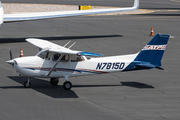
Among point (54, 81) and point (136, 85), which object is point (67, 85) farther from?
point (136, 85)

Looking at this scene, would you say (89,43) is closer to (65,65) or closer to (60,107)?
(65,65)

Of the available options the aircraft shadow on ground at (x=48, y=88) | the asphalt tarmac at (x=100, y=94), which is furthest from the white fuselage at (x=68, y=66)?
the asphalt tarmac at (x=100, y=94)

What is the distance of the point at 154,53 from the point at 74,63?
3859 mm

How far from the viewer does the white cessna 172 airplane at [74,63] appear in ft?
48.4

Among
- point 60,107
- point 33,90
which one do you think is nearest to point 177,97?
point 60,107

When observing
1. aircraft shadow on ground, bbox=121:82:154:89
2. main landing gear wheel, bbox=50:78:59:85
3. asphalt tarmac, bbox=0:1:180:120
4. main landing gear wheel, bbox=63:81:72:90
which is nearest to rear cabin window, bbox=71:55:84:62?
main landing gear wheel, bbox=63:81:72:90

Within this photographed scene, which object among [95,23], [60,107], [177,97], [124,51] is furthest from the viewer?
[95,23]

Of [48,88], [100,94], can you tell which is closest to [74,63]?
[48,88]

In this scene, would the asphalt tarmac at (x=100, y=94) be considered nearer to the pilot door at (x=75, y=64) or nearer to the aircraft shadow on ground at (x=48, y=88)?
the aircraft shadow on ground at (x=48, y=88)

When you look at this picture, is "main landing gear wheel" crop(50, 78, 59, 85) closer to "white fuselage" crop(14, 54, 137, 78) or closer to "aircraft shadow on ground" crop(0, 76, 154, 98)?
"aircraft shadow on ground" crop(0, 76, 154, 98)

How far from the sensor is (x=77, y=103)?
13.2 meters

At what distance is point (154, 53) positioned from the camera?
50.7ft

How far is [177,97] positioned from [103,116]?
13.7ft

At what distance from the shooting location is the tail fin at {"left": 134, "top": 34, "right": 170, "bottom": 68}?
1530cm
